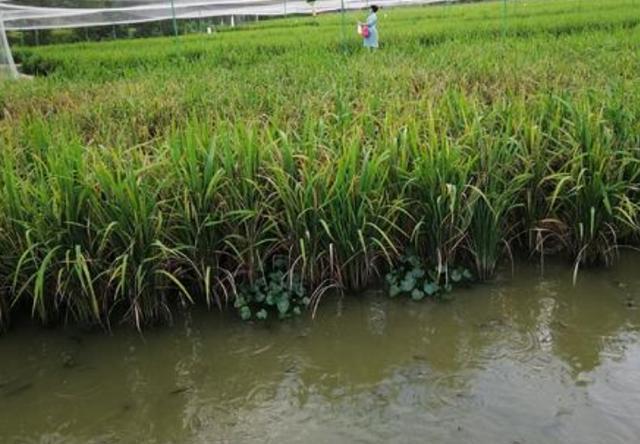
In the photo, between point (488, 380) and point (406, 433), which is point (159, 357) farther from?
point (488, 380)

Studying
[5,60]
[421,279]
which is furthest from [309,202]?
[5,60]

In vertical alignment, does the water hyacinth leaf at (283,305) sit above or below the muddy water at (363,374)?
above

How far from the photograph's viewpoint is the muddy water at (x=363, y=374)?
2801mm

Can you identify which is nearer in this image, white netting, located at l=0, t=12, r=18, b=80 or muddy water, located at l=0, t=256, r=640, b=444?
muddy water, located at l=0, t=256, r=640, b=444

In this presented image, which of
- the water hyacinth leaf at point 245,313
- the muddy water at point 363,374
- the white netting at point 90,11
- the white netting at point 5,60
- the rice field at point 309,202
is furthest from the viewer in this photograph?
the white netting at point 90,11

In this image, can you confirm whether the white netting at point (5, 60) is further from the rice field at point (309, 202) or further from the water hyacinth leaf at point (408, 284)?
the water hyacinth leaf at point (408, 284)

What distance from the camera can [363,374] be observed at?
3.20 m

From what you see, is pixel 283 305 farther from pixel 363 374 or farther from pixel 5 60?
pixel 5 60

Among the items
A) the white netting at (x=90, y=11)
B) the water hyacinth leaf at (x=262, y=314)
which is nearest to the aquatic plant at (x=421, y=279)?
the water hyacinth leaf at (x=262, y=314)

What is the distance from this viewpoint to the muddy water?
2801 millimetres

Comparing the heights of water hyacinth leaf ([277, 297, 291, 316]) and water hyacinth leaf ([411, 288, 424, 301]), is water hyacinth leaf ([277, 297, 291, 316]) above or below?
above

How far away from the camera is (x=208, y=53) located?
12.8 meters

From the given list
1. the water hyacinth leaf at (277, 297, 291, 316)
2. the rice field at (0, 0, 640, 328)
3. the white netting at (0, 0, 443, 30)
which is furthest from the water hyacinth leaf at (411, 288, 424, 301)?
the white netting at (0, 0, 443, 30)

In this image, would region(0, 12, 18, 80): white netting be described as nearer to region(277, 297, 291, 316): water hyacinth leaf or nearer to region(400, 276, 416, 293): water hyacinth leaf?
region(277, 297, 291, 316): water hyacinth leaf
